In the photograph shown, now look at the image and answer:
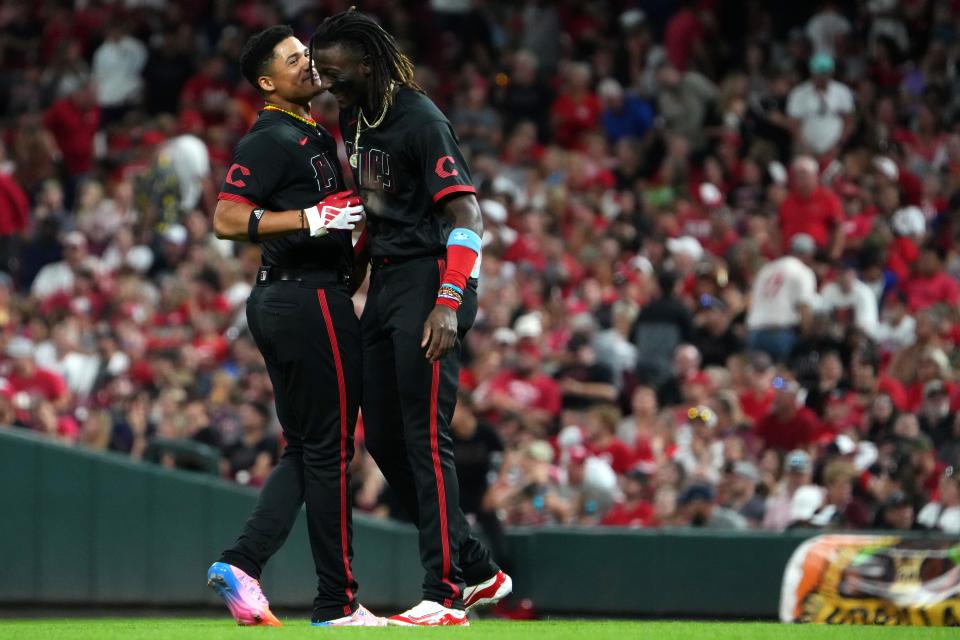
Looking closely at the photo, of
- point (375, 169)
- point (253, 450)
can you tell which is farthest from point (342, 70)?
point (253, 450)

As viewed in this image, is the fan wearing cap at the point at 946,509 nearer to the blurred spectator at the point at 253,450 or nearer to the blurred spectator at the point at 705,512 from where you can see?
the blurred spectator at the point at 705,512

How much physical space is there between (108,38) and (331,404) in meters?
13.7

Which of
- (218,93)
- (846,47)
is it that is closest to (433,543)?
(846,47)

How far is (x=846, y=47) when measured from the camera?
16234 millimetres

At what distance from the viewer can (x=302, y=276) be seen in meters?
6.03

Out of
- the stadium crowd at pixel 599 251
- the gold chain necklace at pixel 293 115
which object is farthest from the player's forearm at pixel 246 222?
the stadium crowd at pixel 599 251

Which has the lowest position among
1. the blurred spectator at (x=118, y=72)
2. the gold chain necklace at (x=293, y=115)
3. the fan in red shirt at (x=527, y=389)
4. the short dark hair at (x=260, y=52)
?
the fan in red shirt at (x=527, y=389)

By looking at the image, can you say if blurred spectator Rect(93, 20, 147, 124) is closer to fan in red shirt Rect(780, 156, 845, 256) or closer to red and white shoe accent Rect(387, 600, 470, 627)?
fan in red shirt Rect(780, 156, 845, 256)

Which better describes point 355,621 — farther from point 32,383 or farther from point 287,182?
point 32,383

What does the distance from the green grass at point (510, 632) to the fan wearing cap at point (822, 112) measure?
951cm

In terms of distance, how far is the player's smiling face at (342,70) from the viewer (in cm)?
584

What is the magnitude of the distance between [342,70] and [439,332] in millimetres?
954

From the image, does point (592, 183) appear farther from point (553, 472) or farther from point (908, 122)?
point (553, 472)

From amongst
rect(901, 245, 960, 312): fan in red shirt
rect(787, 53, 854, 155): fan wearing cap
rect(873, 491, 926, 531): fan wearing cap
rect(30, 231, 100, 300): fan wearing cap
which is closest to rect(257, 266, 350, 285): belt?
rect(873, 491, 926, 531): fan wearing cap
